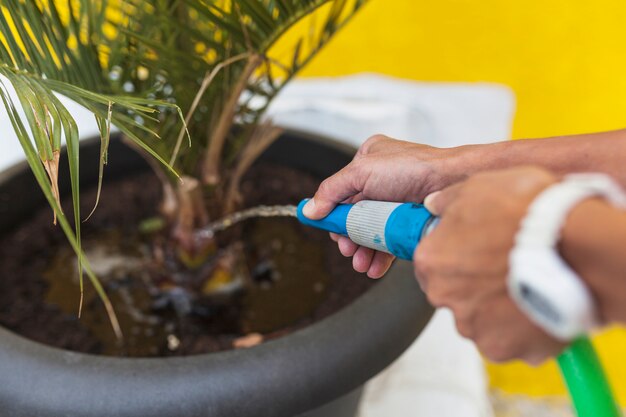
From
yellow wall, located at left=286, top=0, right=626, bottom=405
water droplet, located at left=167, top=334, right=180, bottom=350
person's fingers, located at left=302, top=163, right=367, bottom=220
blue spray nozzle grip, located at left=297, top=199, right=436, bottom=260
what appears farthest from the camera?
yellow wall, located at left=286, top=0, right=626, bottom=405

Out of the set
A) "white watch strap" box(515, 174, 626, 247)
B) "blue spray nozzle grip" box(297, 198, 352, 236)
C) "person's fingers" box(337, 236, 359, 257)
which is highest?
"white watch strap" box(515, 174, 626, 247)

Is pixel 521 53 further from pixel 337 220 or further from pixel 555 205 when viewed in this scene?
pixel 555 205

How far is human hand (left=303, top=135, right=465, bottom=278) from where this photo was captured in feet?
1.53

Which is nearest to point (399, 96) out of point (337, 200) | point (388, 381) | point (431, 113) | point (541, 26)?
point (431, 113)

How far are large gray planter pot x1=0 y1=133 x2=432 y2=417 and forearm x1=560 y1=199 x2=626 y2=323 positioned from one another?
Result: 0.26 metres

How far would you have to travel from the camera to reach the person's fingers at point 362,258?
0.51 m

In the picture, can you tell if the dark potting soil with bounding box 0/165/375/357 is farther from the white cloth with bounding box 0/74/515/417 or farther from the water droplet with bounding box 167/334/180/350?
the white cloth with bounding box 0/74/515/417

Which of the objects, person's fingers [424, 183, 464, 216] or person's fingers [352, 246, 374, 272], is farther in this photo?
person's fingers [352, 246, 374, 272]

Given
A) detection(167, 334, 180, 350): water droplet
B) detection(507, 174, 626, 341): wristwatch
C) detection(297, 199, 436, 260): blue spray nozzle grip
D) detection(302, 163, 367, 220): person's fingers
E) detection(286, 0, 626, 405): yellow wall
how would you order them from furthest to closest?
detection(286, 0, 626, 405): yellow wall → detection(167, 334, 180, 350): water droplet → detection(302, 163, 367, 220): person's fingers → detection(297, 199, 436, 260): blue spray nozzle grip → detection(507, 174, 626, 341): wristwatch

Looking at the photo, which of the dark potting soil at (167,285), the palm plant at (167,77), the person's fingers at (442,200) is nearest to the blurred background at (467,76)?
the dark potting soil at (167,285)

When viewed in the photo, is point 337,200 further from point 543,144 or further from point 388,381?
point 388,381

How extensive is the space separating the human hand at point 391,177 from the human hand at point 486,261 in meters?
0.17

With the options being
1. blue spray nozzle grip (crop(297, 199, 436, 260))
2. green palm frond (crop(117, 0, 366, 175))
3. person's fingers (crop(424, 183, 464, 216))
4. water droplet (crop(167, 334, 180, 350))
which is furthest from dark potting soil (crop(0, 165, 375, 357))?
person's fingers (crop(424, 183, 464, 216))

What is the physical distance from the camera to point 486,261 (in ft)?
0.86
